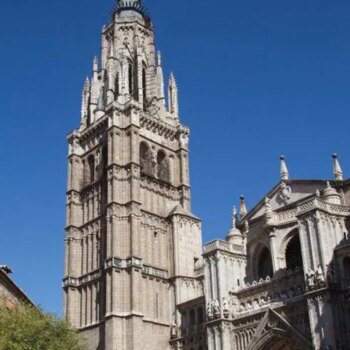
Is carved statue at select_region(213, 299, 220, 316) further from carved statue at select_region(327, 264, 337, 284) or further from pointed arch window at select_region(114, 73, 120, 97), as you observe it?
pointed arch window at select_region(114, 73, 120, 97)

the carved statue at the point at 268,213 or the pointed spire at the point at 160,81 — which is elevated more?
the pointed spire at the point at 160,81

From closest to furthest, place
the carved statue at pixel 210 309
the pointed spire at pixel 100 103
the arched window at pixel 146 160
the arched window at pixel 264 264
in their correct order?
1. the carved statue at pixel 210 309
2. the arched window at pixel 264 264
3. the arched window at pixel 146 160
4. the pointed spire at pixel 100 103

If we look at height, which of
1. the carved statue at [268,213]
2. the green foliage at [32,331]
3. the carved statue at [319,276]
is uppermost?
the carved statue at [268,213]

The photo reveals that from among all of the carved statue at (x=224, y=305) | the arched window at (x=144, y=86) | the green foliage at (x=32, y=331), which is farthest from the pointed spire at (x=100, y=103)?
the green foliage at (x=32, y=331)

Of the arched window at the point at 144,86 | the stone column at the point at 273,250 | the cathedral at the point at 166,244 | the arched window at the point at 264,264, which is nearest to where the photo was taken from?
the cathedral at the point at 166,244

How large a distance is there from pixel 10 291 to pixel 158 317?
1208 cm

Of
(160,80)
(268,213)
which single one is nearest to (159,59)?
(160,80)

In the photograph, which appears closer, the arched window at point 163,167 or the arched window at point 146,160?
the arched window at point 146,160

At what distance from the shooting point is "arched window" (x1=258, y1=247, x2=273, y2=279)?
46531mm

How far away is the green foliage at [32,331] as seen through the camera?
34969 millimetres

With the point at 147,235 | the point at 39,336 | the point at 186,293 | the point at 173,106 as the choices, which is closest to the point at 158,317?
the point at 186,293

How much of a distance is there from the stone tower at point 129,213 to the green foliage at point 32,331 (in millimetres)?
8013

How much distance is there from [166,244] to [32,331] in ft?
63.8

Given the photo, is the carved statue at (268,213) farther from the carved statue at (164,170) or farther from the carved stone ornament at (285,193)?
the carved statue at (164,170)
